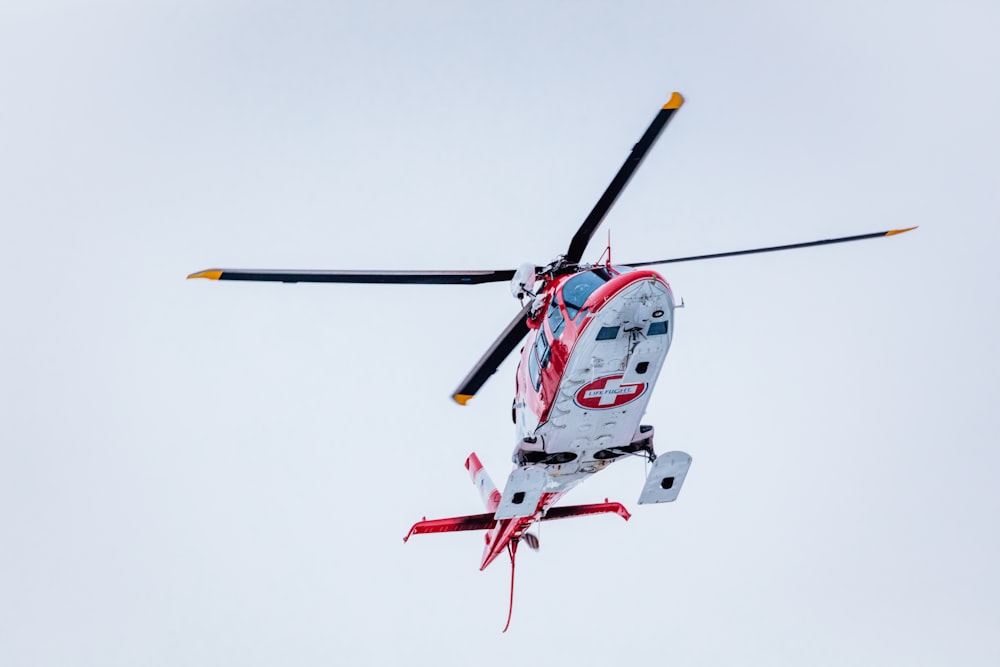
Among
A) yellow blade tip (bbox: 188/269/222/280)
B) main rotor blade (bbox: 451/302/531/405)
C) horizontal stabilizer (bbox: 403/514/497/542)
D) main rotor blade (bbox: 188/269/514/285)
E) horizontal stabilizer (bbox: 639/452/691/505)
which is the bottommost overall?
horizontal stabilizer (bbox: 403/514/497/542)

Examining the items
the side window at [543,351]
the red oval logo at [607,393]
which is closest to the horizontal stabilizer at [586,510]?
the red oval logo at [607,393]

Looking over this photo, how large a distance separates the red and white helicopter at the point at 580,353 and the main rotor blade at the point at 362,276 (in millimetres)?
18

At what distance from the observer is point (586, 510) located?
21.7 meters

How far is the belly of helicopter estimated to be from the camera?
1558 centimetres

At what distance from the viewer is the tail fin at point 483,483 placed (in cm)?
2105

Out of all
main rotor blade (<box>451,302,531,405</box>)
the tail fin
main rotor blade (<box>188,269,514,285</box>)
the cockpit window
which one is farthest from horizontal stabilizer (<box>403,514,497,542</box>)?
the cockpit window

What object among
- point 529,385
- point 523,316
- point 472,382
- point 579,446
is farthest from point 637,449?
point 472,382

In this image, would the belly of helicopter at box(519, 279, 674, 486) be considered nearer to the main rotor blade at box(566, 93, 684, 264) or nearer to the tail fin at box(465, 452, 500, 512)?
the main rotor blade at box(566, 93, 684, 264)

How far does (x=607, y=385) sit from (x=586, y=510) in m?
5.96

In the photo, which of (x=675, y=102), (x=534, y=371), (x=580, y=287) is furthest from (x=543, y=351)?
(x=675, y=102)

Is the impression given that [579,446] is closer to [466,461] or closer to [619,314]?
[619,314]

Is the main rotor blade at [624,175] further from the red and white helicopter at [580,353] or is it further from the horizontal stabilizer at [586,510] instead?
the horizontal stabilizer at [586,510]

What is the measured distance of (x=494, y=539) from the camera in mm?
21625

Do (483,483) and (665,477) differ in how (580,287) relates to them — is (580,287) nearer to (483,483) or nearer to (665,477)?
(665,477)
